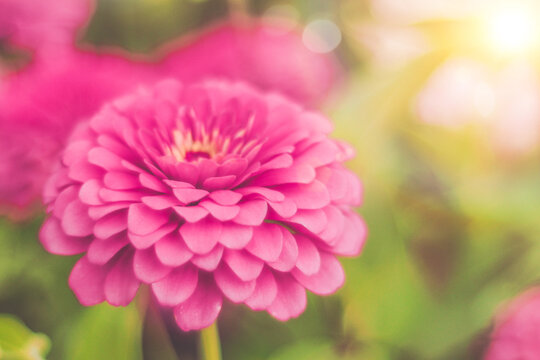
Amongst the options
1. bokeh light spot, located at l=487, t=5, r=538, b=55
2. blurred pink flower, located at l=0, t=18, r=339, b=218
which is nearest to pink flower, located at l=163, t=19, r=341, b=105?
blurred pink flower, located at l=0, t=18, r=339, b=218

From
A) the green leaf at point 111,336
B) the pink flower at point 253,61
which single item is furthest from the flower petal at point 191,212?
the pink flower at point 253,61

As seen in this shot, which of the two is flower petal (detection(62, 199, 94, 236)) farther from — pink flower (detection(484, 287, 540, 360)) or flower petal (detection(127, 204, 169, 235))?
pink flower (detection(484, 287, 540, 360))

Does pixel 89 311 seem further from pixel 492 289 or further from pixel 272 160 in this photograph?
pixel 492 289

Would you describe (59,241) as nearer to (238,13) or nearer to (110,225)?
(110,225)

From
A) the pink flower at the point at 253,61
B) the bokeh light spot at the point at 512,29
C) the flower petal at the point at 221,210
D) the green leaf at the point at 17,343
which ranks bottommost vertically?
the green leaf at the point at 17,343

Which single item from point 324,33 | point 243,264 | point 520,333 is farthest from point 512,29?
point 243,264

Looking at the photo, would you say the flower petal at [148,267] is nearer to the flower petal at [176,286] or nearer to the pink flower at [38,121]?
the flower petal at [176,286]

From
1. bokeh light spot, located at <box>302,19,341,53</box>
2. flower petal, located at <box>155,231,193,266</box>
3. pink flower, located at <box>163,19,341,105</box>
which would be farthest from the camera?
bokeh light spot, located at <box>302,19,341,53</box>
